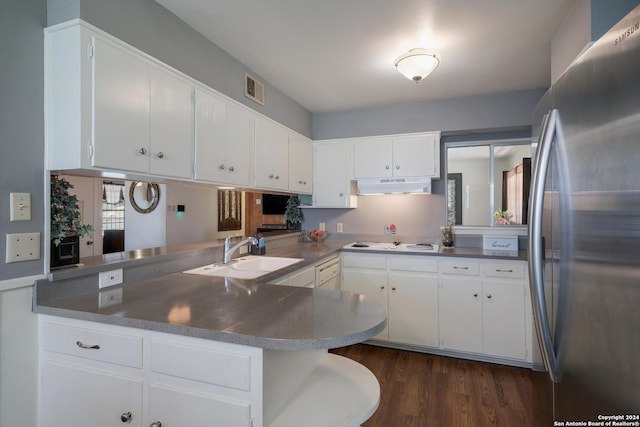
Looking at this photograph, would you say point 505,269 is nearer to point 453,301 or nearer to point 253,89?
point 453,301

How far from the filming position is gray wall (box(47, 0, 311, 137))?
4.66ft

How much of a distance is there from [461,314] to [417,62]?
2.16m

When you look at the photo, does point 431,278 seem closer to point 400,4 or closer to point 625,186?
point 400,4

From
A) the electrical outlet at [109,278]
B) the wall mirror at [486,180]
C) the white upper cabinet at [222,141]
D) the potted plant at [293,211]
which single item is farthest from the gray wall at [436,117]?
the electrical outlet at [109,278]

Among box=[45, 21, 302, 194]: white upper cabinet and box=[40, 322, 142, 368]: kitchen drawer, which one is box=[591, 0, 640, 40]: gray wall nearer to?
box=[45, 21, 302, 194]: white upper cabinet

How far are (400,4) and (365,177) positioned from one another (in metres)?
1.93

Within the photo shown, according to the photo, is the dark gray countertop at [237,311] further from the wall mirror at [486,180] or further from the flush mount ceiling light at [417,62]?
the wall mirror at [486,180]

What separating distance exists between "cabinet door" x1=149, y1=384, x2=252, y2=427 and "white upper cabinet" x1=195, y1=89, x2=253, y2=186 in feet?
4.03

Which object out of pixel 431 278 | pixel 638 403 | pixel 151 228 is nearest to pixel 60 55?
pixel 638 403

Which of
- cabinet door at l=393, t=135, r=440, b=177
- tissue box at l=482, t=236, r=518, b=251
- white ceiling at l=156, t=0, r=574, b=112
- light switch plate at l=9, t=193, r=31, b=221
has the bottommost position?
tissue box at l=482, t=236, r=518, b=251

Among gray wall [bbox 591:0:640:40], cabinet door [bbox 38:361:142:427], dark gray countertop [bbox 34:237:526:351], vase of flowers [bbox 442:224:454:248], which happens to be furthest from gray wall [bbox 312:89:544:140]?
cabinet door [bbox 38:361:142:427]

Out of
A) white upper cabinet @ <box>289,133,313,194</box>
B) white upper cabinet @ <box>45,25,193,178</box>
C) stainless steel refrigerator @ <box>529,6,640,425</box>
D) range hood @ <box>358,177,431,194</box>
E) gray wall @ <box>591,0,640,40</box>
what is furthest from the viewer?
range hood @ <box>358,177,431,194</box>

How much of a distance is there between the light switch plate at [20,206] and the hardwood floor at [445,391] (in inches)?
82.9

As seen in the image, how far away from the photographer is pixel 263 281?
1.92 meters
